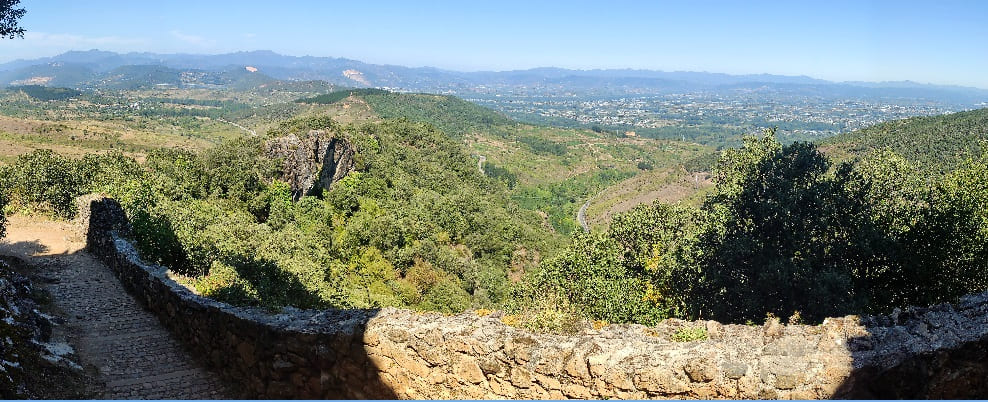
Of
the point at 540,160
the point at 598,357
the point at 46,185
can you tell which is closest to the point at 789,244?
the point at 598,357

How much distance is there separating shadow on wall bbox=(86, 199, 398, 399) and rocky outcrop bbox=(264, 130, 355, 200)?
30583mm

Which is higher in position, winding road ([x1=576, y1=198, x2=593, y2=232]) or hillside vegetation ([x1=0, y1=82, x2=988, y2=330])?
hillside vegetation ([x1=0, y1=82, x2=988, y2=330])

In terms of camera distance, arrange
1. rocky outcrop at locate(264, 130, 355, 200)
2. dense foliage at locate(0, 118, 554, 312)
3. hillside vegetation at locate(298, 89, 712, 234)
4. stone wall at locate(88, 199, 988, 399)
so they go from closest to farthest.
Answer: stone wall at locate(88, 199, 988, 399)
dense foliage at locate(0, 118, 554, 312)
rocky outcrop at locate(264, 130, 355, 200)
hillside vegetation at locate(298, 89, 712, 234)

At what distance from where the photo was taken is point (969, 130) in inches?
3063

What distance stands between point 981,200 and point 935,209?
3.19 ft

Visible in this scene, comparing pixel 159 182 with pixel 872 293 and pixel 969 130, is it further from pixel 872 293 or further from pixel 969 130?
pixel 969 130

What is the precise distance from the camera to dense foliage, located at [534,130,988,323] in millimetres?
13898

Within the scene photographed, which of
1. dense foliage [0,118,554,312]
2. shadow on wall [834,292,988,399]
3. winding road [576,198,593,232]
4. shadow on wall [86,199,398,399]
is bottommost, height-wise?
winding road [576,198,593,232]

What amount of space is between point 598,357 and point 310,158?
129 feet

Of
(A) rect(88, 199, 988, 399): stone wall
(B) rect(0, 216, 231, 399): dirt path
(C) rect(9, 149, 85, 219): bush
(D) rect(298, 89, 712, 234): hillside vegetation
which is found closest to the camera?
(A) rect(88, 199, 988, 399): stone wall

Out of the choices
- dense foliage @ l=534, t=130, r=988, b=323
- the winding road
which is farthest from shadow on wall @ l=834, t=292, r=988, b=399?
the winding road

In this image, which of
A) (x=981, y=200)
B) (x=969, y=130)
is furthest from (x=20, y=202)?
(x=969, y=130)

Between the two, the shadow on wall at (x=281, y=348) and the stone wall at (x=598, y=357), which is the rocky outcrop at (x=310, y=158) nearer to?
the shadow on wall at (x=281, y=348)

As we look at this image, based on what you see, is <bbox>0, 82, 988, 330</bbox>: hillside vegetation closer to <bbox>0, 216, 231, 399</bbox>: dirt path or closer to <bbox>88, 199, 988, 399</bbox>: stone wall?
<bbox>88, 199, 988, 399</bbox>: stone wall
